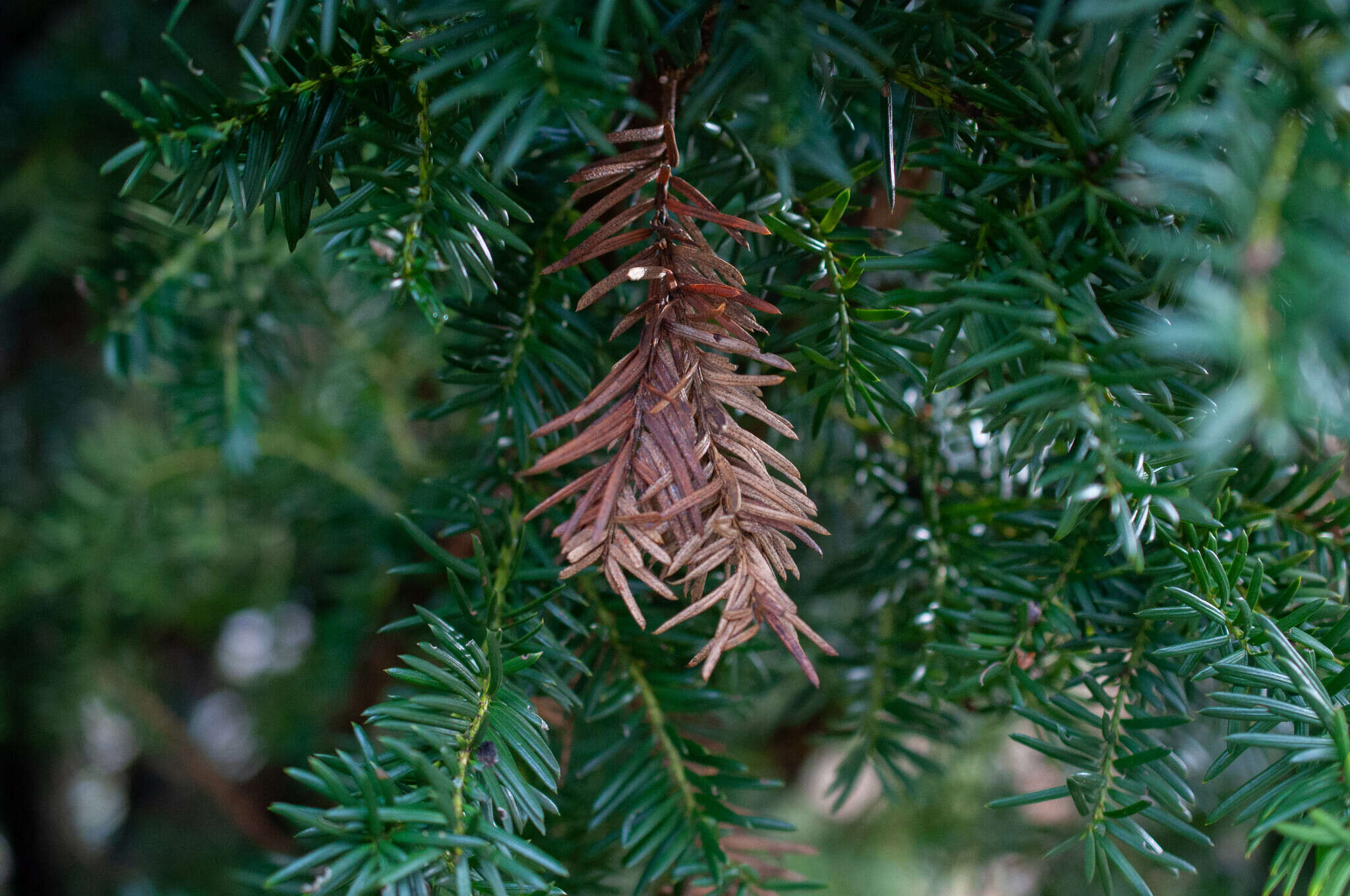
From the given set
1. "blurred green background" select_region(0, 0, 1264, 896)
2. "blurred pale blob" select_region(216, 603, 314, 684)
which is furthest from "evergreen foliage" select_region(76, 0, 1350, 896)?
"blurred pale blob" select_region(216, 603, 314, 684)

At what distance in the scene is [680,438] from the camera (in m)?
0.22

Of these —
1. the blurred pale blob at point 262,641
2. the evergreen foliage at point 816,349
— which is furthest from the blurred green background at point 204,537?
the evergreen foliage at point 816,349

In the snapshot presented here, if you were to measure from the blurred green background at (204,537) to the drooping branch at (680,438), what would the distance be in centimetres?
28

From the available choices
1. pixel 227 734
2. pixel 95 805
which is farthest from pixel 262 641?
pixel 95 805

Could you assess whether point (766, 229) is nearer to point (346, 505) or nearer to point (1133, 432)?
point (1133, 432)

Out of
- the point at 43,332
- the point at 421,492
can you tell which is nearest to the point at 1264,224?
the point at 421,492

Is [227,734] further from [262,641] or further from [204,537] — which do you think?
[204,537]

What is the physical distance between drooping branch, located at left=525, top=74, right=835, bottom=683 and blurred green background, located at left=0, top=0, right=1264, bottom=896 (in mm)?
276

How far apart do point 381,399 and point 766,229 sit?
0.51 metres

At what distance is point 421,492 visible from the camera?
16.0 inches

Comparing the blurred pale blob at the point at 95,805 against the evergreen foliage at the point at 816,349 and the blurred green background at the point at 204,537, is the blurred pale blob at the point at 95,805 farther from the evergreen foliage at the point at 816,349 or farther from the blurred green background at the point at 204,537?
the evergreen foliage at the point at 816,349

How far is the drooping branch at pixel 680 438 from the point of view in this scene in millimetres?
212

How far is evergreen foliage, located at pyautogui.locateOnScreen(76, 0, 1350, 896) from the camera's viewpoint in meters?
0.17

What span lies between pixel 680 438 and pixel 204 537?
1.86 feet
